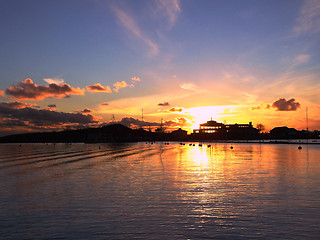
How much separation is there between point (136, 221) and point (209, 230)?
5.11 meters

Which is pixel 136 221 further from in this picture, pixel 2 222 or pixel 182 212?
pixel 2 222

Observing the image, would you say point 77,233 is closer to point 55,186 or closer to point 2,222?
point 2,222

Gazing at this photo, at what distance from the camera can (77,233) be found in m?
16.8

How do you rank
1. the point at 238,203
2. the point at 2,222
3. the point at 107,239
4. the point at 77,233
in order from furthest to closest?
the point at 238,203
the point at 2,222
the point at 77,233
the point at 107,239

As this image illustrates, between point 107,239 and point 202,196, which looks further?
point 202,196

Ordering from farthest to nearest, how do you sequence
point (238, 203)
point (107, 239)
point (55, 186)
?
point (55, 186)
point (238, 203)
point (107, 239)

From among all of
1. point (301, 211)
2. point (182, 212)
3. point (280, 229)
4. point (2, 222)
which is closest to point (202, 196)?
point (182, 212)

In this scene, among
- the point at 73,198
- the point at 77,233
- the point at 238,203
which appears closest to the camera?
the point at 77,233

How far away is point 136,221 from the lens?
19234mm

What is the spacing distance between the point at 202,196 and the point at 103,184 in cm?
1394

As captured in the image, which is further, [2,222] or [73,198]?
[73,198]

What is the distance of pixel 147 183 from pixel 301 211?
1918 centimetres

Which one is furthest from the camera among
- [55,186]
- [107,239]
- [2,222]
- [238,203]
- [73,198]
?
[55,186]

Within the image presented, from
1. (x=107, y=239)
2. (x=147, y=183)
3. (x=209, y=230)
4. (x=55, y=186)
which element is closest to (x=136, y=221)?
(x=107, y=239)
